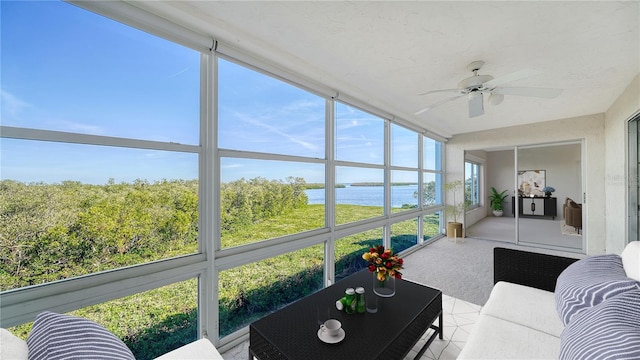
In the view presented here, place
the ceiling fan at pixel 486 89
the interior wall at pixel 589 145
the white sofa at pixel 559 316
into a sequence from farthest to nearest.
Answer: the interior wall at pixel 589 145, the ceiling fan at pixel 486 89, the white sofa at pixel 559 316

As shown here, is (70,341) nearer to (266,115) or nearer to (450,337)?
(266,115)

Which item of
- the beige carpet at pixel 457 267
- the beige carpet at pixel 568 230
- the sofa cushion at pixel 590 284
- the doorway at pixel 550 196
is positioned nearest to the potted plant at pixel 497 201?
the doorway at pixel 550 196

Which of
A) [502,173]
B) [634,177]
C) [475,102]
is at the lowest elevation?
[634,177]

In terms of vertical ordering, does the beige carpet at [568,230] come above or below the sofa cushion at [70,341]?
below

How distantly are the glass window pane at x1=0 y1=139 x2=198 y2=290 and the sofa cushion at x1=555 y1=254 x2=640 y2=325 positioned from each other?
2453 mm

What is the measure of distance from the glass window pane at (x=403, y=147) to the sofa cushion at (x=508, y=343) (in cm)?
288

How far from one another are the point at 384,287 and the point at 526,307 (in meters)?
0.95

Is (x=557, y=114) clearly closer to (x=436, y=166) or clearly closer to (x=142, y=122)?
(x=436, y=166)

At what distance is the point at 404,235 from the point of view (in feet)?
14.3

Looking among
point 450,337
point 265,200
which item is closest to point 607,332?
point 450,337

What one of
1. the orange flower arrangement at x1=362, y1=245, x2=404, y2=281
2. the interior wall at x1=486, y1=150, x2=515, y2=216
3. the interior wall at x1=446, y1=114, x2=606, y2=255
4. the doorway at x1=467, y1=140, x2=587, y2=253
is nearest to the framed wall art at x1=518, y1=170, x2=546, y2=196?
the doorway at x1=467, y1=140, x2=587, y2=253

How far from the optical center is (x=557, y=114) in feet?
13.3

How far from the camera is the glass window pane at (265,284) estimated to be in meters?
1.98

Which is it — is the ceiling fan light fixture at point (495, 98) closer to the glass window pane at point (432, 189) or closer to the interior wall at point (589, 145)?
the glass window pane at point (432, 189)
